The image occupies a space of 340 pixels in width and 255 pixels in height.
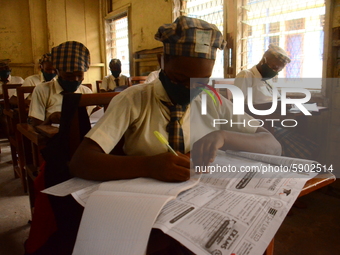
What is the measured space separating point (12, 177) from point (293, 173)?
10.0 feet

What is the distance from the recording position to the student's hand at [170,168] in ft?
2.41

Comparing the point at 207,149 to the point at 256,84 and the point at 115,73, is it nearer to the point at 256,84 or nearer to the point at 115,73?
the point at 256,84

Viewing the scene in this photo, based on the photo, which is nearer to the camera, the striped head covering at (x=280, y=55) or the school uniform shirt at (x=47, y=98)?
the school uniform shirt at (x=47, y=98)

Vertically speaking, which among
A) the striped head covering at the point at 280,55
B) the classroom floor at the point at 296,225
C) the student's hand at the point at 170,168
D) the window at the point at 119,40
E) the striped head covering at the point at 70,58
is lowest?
the classroom floor at the point at 296,225

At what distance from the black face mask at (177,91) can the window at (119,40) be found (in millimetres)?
5861

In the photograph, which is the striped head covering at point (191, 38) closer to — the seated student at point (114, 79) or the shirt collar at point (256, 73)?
the shirt collar at point (256, 73)

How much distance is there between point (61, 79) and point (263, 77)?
7.49 feet

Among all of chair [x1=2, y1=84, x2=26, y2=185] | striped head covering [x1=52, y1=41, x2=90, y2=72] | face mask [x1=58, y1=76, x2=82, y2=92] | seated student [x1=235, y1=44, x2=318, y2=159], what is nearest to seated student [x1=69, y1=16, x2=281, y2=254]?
striped head covering [x1=52, y1=41, x2=90, y2=72]

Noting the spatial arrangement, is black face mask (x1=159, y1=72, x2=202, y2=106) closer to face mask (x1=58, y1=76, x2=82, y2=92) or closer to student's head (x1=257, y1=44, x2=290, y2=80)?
face mask (x1=58, y1=76, x2=82, y2=92)

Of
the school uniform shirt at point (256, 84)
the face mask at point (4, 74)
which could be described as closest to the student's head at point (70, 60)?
the school uniform shirt at point (256, 84)

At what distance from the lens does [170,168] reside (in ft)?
2.41

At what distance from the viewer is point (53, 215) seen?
93 centimetres

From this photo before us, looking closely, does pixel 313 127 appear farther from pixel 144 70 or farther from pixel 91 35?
pixel 91 35

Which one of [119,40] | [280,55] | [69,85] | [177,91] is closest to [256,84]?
[280,55]
